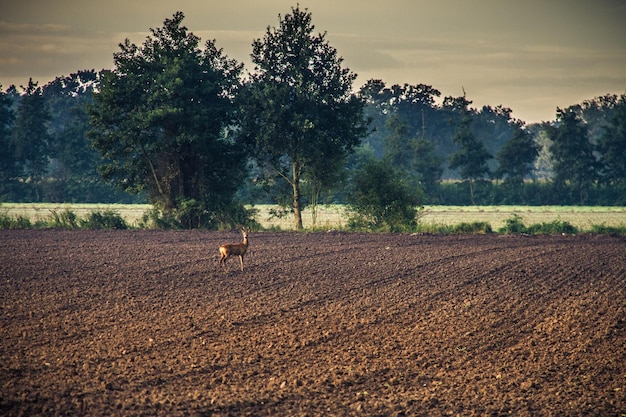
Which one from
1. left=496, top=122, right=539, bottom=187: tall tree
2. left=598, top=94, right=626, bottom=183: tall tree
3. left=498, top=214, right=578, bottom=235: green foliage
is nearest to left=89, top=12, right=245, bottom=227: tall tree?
left=498, top=214, right=578, bottom=235: green foliage

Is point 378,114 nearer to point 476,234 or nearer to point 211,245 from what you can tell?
point 476,234

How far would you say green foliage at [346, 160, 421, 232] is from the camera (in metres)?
37.4

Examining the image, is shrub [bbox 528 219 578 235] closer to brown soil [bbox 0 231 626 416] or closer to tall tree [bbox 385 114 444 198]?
brown soil [bbox 0 231 626 416]

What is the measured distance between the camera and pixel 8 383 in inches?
424

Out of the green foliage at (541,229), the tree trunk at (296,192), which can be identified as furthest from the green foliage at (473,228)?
the tree trunk at (296,192)

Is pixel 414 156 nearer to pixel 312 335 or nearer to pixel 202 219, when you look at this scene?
pixel 202 219

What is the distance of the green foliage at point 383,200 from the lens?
3744cm

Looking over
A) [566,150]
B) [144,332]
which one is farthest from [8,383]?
[566,150]

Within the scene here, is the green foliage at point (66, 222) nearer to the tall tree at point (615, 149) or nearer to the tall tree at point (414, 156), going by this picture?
the tall tree at point (414, 156)

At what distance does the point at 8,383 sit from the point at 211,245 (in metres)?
19.9

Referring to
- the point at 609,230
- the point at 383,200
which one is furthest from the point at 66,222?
the point at 609,230

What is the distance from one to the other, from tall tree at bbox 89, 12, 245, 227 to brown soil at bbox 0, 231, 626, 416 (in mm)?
10812

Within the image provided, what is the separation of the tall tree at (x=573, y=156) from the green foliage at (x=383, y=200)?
43853 millimetres

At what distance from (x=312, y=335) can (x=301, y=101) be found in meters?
23.8
